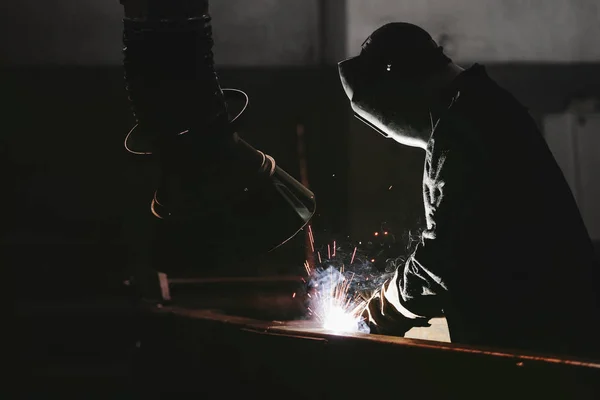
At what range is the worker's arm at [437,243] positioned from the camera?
2197mm

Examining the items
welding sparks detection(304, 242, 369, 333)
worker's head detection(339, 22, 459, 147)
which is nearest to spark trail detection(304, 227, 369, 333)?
welding sparks detection(304, 242, 369, 333)

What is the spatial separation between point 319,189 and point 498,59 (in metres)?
1.97

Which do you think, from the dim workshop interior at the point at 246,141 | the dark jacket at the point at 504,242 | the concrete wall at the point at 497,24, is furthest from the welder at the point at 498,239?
the concrete wall at the point at 497,24

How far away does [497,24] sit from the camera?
5.27 m

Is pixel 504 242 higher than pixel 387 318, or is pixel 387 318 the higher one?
pixel 504 242

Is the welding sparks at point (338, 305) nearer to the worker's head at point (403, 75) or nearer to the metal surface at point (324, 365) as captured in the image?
the metal surface at point (324, 365)

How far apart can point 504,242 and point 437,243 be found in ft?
0.76

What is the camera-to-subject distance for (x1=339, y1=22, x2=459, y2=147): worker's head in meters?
2.40

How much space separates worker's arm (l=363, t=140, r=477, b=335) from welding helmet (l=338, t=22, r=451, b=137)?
0.33 meters

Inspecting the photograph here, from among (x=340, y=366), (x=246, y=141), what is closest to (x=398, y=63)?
(x=340, y=366)

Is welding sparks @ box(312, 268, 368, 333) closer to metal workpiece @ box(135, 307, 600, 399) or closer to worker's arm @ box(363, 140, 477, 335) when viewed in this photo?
worker's arm @ box(363, 140, 477, 335)

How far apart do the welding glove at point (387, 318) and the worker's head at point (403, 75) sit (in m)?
0.64

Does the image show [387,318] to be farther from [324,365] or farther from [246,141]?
[246,141]

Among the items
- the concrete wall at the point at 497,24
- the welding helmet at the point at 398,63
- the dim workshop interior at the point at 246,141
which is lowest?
the dim workshop interior at the point at 246,141
